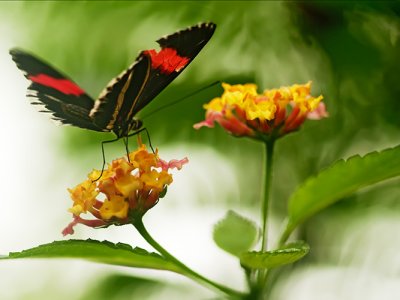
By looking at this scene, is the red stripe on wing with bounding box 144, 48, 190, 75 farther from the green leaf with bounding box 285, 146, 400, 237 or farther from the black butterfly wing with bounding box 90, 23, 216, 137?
the green leaf with bounding box 285, 146, 400, 237

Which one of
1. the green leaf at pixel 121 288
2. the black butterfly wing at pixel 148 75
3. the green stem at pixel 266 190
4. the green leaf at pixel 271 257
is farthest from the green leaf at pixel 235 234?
the green leaf at pixel 121 288

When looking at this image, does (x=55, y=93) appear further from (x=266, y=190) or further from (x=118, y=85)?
(x=266, y=190)

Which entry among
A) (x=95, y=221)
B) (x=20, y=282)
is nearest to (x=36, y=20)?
(x=20, y=282)

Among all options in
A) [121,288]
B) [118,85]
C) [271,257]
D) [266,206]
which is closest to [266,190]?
[266,206]

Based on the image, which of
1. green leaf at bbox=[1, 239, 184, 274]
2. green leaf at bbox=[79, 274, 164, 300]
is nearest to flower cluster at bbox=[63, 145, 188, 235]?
green leaf at bbox=[1, 239, 184, 274]

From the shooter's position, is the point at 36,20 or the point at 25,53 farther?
the point at 36,20

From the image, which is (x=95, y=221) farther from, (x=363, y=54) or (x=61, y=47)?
(x=61, y=47)

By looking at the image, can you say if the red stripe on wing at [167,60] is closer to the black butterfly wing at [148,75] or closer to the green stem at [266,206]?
the black butterfly wing at [148,75]

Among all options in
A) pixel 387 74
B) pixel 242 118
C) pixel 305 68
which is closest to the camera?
pixel 242 118
